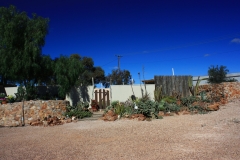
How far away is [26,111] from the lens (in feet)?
34.4

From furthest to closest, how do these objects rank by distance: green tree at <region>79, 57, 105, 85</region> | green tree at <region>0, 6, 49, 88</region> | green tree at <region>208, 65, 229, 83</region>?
1. green tree at <region>79, 57, 105, 85</region>
2. green tree at <region>208, 65, 229, 83</region>
3. green tree at <region>0, 6, 49, 88</region>

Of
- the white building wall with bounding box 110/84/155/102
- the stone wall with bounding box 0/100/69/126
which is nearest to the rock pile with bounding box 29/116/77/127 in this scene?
the stone wall with bounding box 0/100/69/126

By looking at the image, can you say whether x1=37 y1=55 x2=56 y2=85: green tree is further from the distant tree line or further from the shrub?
the shrub

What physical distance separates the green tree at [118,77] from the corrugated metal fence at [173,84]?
1773 centimetres

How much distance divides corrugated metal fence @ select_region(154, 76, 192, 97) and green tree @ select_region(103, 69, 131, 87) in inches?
698

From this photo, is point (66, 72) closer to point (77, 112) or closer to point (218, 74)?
point (77, 112)

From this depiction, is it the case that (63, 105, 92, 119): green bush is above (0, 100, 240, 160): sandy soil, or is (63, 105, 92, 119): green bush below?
above

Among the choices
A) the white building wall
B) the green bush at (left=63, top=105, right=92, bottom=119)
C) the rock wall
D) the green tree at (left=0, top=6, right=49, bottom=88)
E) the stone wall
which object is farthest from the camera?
the white building wall

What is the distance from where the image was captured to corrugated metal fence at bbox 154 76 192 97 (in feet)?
49.0

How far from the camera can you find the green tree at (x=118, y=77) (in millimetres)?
33059

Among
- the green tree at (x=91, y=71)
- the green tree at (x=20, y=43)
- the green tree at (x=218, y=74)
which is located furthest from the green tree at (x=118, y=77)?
the green tree at (x=20, y=43)

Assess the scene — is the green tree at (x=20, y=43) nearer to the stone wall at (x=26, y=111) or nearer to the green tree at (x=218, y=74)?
the stone wall at (x=26, y=111)

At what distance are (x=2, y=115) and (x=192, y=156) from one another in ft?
32.0

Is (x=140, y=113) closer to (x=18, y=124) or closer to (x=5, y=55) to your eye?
(x=18, y=124)
